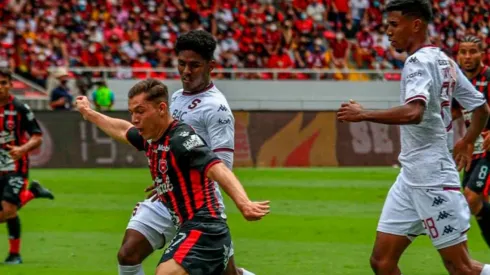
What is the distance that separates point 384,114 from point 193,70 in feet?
6.73

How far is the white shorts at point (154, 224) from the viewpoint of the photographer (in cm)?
782

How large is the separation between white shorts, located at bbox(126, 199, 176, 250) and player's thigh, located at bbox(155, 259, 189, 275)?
1347 millimetres

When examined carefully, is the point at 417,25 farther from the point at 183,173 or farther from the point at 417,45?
the point at 183,173

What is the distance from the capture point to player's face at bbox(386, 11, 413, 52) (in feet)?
23.1

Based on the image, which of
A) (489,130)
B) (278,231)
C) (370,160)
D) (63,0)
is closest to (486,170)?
(489,130)

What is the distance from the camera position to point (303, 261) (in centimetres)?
1130

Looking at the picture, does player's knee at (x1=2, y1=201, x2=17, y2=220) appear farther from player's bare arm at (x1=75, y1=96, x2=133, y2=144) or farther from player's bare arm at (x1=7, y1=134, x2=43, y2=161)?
player's bare arm at (x1=75, y1=96, x2=133, y2=144)

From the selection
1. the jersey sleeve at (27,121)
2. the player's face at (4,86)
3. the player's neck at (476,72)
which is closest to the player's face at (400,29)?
the player's neck at (476,72)

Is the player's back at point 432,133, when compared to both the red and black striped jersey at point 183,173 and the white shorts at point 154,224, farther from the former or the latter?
the white shorts at point 154,224

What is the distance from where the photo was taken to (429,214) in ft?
23.2

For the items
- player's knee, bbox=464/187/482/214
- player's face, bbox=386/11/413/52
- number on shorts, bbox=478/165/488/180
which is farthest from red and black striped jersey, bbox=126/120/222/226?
number on shorts, bbox=478/165/488/180

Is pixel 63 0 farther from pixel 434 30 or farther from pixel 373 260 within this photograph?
pixel 373 260

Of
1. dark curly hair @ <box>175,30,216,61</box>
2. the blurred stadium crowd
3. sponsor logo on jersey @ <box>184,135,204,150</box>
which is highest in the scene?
dark curly hair @ <box>175,30,216,61</box>

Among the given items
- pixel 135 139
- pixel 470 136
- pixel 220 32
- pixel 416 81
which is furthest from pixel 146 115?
pixel 220 32
